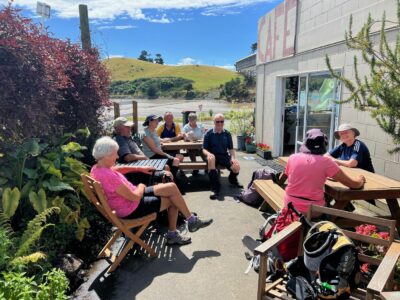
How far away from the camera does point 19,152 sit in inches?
143

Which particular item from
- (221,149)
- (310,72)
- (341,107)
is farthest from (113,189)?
(310,72)

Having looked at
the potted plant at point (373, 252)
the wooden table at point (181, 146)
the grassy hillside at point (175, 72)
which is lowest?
the potted plant at point (373, 252)

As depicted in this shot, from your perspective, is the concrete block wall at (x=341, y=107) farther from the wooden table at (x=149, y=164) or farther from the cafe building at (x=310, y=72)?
the wooden table at (x=149, y=164)

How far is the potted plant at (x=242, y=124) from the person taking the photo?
33.7ft

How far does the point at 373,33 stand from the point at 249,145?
5.49 m

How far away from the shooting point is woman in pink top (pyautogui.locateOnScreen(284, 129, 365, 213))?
326 centimetres

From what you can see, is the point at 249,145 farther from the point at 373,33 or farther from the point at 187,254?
the point at 187,254

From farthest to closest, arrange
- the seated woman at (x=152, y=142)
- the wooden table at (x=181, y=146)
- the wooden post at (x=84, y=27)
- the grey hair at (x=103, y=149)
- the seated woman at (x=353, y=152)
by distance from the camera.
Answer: the wooden post at (x=84, y=27)
the wooden table at (x=181, y=146)
the seated woman at (x=152, y=142)
the seated woman at (x=353, y=152)
the grey hair at (x=103, y=149)

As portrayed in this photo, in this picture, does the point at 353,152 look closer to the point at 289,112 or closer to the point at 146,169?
the point at 146,169

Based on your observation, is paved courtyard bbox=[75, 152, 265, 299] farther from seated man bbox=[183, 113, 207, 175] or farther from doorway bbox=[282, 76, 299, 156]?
doorway bbox=[282, 76, 299, 156]

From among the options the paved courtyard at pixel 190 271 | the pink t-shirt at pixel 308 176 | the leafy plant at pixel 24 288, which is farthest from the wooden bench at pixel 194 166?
the leafy plant at pixel 24 288

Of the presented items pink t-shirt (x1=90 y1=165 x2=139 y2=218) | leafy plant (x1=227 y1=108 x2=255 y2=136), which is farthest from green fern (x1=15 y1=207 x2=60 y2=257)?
leafy plant (x1=227 y1=108 x2=255 y2=136)

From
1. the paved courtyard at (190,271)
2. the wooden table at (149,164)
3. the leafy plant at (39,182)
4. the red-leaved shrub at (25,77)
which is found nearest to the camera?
the paved courtyard at (190,271)

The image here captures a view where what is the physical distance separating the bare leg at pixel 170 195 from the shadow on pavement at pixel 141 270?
1.65ft
